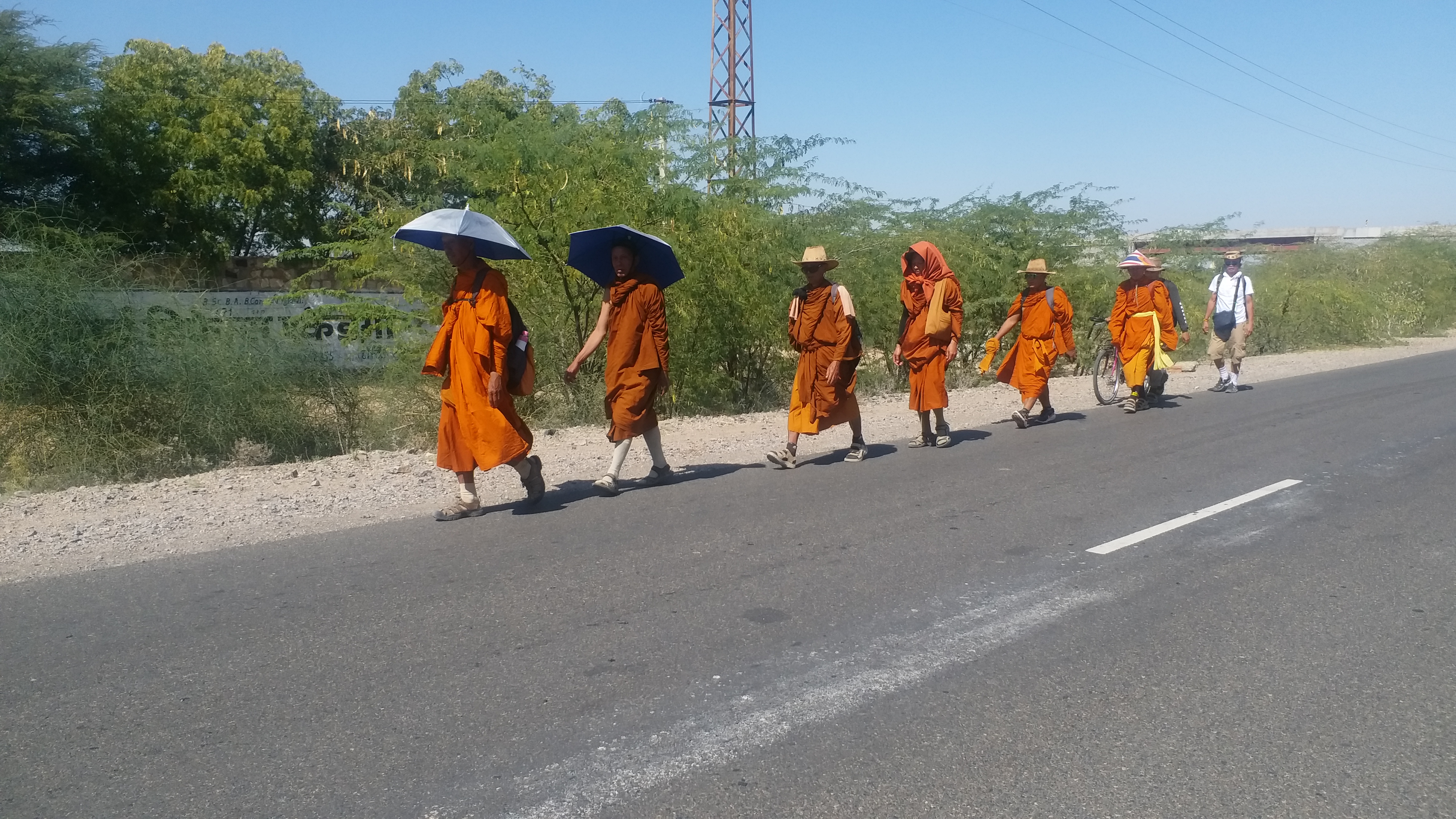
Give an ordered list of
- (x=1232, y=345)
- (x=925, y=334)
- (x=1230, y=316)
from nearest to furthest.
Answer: (x=925, y=334) < (x=1230, y=316) < (x=1232, y=345)

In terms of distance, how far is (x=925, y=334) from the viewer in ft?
35.1

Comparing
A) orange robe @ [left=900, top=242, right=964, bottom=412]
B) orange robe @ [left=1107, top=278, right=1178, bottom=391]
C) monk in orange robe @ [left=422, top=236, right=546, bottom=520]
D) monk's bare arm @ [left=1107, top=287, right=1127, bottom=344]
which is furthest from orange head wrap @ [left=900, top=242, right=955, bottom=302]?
monk in orange robe @ [left=422, top=236, right=546, bottom=520]

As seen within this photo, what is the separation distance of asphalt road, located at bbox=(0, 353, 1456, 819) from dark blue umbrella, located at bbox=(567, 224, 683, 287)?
1.81 m

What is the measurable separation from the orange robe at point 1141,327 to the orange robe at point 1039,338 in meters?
1.37

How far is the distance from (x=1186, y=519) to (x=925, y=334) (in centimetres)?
357

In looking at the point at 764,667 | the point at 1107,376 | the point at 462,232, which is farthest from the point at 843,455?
the point at 1107,376

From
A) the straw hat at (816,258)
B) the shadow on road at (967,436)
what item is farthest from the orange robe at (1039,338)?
the straw hat at (816,258)

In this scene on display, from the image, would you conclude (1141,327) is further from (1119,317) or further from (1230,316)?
(1230,316)

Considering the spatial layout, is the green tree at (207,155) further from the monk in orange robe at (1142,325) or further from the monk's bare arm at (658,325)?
the monk in orange robe at (1142,325)

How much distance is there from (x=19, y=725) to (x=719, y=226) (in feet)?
36.4

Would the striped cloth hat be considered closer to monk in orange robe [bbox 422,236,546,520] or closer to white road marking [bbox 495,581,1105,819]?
monk in orange robe [bbox 422,236,546,520]

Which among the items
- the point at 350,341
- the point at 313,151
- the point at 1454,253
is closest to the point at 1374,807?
the point at 350,341

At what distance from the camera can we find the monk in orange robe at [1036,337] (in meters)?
12.5

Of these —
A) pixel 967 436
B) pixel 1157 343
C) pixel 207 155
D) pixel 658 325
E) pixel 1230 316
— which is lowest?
pixel 967 436
